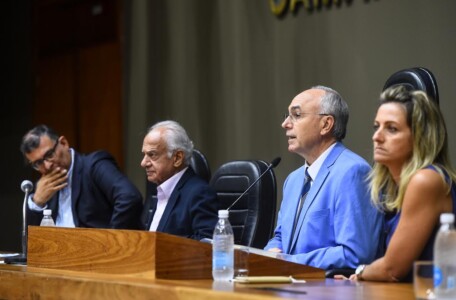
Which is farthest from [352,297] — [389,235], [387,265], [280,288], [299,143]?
[299,143]

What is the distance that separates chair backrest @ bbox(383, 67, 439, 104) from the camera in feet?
9.66

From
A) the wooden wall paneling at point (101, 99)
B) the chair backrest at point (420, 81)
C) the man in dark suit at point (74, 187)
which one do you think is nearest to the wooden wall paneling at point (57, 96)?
the wooden wall paneling at point (101, 99)

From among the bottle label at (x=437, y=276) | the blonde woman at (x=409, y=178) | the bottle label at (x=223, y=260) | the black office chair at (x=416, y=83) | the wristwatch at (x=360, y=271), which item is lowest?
the wristwatch at (x=360, y=271)

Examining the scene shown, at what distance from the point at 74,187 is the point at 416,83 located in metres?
2.29

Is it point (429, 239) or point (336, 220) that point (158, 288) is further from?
point (336, 220)

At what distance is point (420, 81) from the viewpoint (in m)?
2.99

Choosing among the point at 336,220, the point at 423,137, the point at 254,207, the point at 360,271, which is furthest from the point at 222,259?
the point at 254,207

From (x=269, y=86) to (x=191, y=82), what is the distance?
838 mm

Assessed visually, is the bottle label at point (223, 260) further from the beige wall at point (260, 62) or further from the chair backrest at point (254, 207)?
the beige wall at point (260, 62)

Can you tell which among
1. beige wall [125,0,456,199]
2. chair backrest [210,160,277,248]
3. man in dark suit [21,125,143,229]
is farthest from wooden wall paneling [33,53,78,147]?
chair backrest [210,160,277,248]

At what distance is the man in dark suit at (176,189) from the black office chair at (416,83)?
98cm

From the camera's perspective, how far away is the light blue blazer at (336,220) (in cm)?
292

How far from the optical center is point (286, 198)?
343cm

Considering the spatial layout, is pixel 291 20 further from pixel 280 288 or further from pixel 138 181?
pixel 280 288
